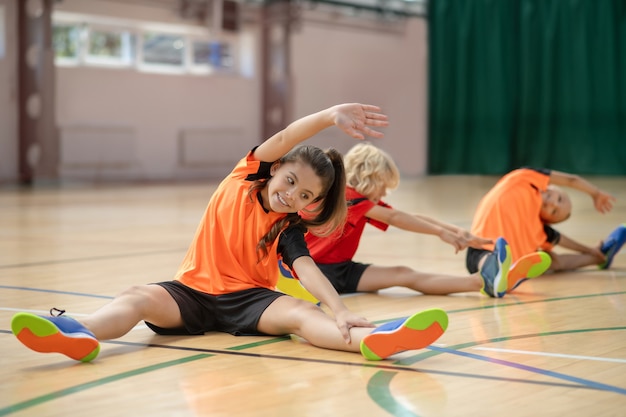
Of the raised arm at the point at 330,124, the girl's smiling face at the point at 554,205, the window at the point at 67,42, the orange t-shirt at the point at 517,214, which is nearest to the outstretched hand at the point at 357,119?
the raised arm at the point at 330,124

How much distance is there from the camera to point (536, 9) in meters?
12.9

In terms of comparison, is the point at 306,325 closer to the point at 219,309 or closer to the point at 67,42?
the point at 219,309

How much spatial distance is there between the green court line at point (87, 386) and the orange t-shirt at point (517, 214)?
1.72 m

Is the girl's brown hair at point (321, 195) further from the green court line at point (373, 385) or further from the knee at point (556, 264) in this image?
the knee at point (556, 264)

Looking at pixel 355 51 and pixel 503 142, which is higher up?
pixel 355 51

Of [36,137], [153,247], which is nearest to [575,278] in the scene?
[153,247]

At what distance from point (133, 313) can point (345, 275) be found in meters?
1.12

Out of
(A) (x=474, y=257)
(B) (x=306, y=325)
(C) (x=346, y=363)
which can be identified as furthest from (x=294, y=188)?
(A) (x=474, y=257)

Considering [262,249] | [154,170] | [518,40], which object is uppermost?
[518,40]

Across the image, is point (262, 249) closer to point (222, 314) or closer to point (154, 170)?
point (222, 314)

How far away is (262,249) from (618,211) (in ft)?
16.4

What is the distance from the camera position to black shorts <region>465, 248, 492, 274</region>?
10.8 feet

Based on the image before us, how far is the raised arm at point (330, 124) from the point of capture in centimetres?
205

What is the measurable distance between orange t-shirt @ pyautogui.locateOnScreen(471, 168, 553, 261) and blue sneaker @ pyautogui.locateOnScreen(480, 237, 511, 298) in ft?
1.63
